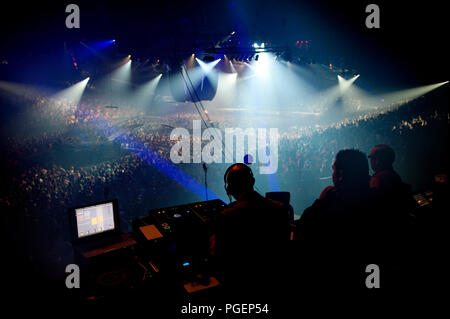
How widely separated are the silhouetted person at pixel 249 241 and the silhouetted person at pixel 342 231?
0.32 m

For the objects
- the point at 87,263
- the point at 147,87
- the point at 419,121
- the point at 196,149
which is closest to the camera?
the point at 87,263

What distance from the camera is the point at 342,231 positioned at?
182cm

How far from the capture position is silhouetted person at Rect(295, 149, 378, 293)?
1.81 meters

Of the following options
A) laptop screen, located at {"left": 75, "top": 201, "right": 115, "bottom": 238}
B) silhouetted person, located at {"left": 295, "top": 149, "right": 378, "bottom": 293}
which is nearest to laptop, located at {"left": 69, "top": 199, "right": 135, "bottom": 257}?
laptop screen, located at {"left": 75, "top": 201, "right": 115, "bottom": 238}

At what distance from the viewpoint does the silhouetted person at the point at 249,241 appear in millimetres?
1631

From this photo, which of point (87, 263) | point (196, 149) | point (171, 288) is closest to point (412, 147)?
point (196, 149)

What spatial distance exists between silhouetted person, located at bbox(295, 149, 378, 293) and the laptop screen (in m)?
1.79

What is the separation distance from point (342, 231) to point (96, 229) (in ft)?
7.04

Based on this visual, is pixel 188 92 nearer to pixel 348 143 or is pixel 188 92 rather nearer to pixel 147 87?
pixel 147 87

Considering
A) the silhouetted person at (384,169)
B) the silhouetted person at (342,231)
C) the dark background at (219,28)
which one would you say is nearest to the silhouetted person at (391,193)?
the silhouetted person at (384,169)

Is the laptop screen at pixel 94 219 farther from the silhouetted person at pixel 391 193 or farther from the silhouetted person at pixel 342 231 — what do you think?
the silhouetted person at pixel 391 193

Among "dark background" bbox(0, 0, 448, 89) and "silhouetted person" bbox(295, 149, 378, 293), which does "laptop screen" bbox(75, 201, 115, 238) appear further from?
"dark background" bbox(0, 0, 448, 89)

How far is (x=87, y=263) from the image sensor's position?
231cm

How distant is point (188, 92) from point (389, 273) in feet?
13.7
